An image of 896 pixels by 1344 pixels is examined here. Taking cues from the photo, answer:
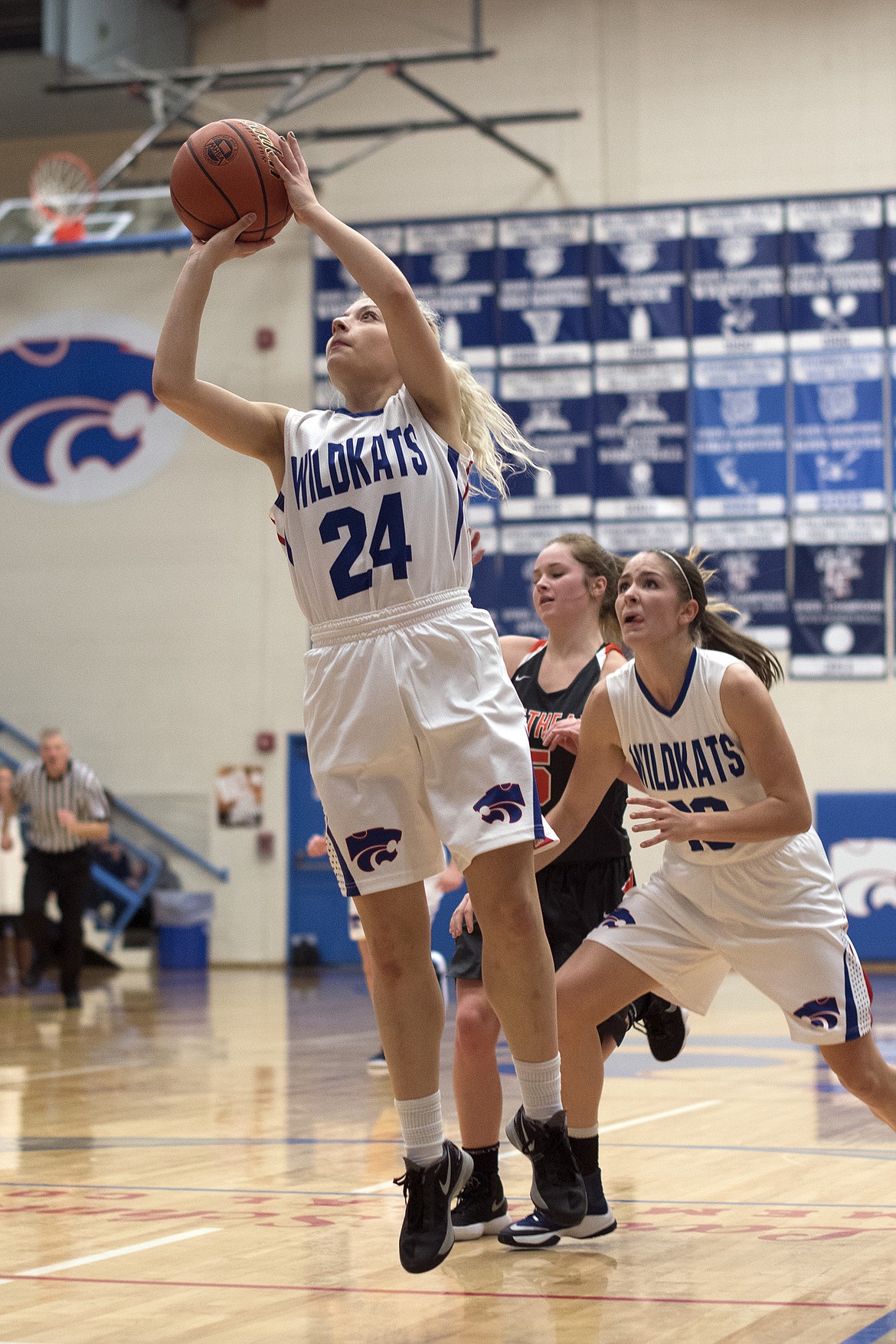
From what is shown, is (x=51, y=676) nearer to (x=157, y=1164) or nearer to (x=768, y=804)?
(x=157, y=1164)

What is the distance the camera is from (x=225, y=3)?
15.7m

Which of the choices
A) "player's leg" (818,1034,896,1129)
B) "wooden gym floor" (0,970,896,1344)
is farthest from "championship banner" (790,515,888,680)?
"player's leg" (818,1034,896,1129)

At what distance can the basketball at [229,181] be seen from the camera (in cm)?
324

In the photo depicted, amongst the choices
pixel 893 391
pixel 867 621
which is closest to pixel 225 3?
pixel 893 391

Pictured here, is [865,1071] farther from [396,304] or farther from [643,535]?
[643,535]

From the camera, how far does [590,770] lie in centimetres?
388

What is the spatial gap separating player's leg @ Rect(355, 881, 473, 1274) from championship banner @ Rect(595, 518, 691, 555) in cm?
1125

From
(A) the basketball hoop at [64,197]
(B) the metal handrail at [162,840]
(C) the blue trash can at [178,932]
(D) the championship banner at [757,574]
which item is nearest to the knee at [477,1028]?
(D) the championship banner at [757,574]

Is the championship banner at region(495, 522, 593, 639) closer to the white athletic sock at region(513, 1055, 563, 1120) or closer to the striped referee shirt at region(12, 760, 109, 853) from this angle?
the striped referee shirt at region(12, 760, 109, 853)

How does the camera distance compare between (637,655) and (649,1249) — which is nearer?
(649,1249)

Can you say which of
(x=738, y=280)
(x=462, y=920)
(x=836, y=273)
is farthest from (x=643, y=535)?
(x=462, y=920)

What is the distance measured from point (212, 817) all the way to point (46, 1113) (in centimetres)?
938

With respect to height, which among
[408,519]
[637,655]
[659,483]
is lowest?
[637,655]

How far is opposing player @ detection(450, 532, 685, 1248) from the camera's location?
3775mm
